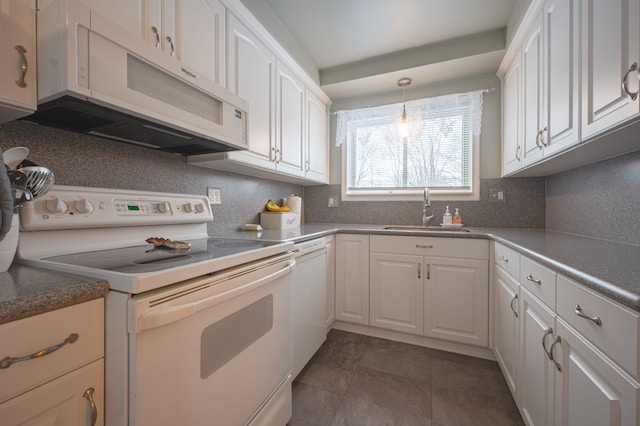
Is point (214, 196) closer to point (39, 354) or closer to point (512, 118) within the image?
point (39, 354)

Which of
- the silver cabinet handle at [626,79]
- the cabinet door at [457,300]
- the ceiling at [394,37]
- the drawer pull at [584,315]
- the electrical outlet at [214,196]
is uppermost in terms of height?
the ceiling at [394,37]

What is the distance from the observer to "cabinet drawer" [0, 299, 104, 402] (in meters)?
0.51

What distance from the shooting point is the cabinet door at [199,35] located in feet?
3.88

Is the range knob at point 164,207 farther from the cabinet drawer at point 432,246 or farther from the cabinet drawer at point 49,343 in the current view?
the cabinet drawer at point 432,246

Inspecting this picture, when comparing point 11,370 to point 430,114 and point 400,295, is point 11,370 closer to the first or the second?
point 400,295

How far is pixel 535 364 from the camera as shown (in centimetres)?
111

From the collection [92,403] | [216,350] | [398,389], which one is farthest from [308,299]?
[92,403]

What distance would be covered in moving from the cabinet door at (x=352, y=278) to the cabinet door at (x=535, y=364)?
107cm

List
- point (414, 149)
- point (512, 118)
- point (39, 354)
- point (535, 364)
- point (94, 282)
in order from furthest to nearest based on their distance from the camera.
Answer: point (414, 149)
point (512, 118)
point (535, 364)
point (94, 282)
point (39, 354)

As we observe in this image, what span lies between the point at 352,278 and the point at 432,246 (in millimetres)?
671

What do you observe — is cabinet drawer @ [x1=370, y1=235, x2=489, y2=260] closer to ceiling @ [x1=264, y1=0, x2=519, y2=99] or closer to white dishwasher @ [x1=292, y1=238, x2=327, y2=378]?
white dishwasher @ [x1=292, y1=238, x2=327, y2=378]

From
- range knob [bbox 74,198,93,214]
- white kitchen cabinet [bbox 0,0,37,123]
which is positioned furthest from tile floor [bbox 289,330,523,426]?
white kitchen cabinet [bbox 0,0,37,123]

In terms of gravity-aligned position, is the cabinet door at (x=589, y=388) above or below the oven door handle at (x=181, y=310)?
below

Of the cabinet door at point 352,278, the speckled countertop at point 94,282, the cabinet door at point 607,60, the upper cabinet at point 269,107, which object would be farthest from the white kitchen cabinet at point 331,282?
the cabinet door at point 607,60
